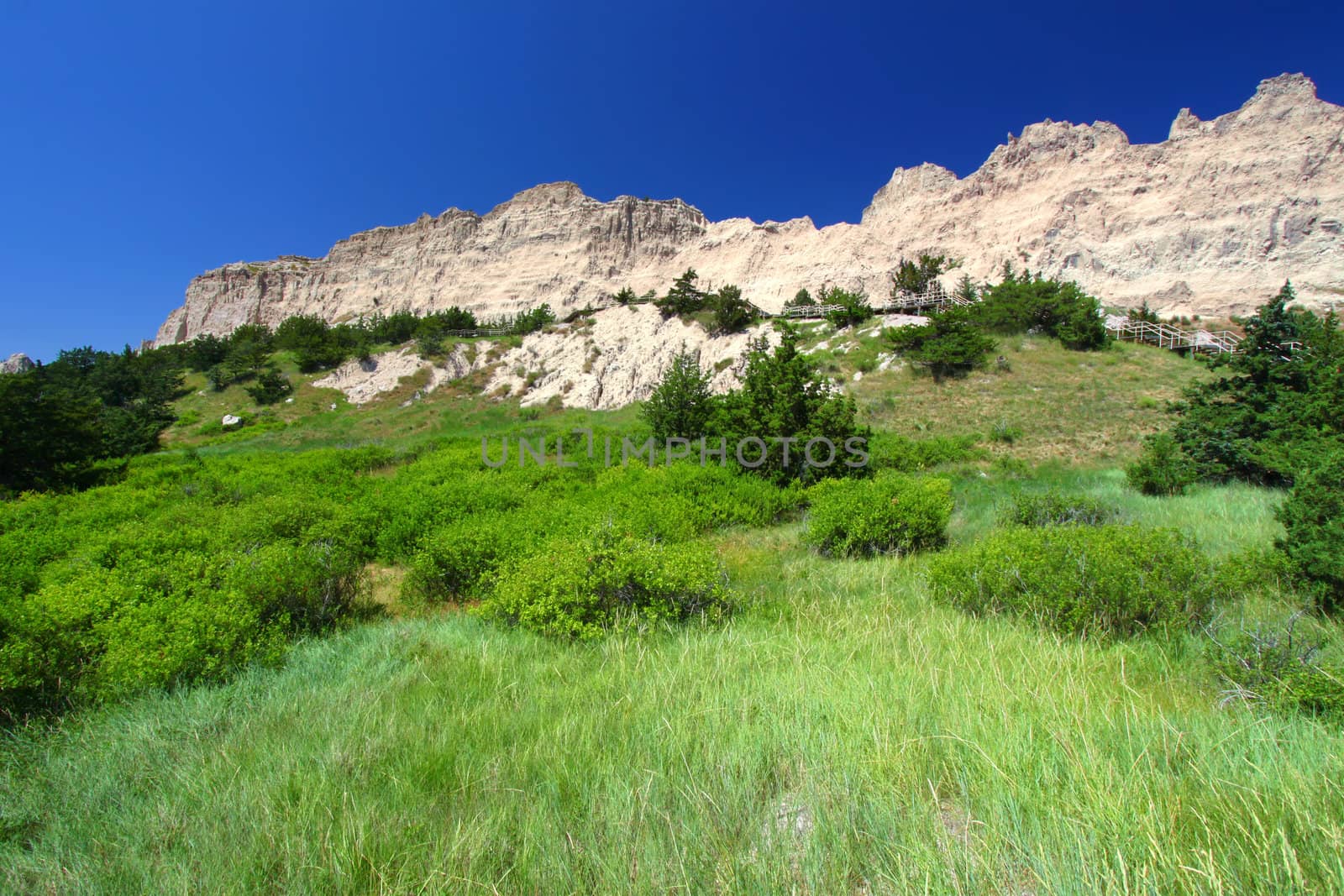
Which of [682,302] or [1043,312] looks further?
[682,302]

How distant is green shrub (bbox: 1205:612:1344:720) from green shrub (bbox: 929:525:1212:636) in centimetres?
41

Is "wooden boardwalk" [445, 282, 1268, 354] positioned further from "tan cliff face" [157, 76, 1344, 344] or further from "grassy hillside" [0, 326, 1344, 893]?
"grassy hillside" [0, 326, 1344, 893]

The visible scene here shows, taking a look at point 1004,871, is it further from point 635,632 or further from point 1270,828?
point 635,632

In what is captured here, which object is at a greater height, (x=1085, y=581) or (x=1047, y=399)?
(x=1047, y=399)

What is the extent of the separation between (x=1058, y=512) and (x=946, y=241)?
4991 cm

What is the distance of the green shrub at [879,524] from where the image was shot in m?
6.60

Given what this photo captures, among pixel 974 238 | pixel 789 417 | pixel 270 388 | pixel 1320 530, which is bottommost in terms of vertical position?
pixel 1320 530

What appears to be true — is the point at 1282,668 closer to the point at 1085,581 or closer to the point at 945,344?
the point at 1085,581

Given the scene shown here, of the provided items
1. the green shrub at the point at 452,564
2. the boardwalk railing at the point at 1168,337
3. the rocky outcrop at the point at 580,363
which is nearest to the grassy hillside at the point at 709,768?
the green shrub at the point at 452,564

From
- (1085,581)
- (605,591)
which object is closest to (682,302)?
(605,591)

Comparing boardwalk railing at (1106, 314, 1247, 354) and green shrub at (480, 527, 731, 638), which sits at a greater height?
boardwalk railing at (1106, 314, 1247, 354)

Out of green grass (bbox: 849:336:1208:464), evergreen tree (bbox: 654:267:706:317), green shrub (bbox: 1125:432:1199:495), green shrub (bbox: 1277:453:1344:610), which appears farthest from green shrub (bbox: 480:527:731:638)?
evergreen tree (bbox: 654:267:706:317)

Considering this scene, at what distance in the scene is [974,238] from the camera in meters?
46.2

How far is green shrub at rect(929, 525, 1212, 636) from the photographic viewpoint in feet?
12.3
